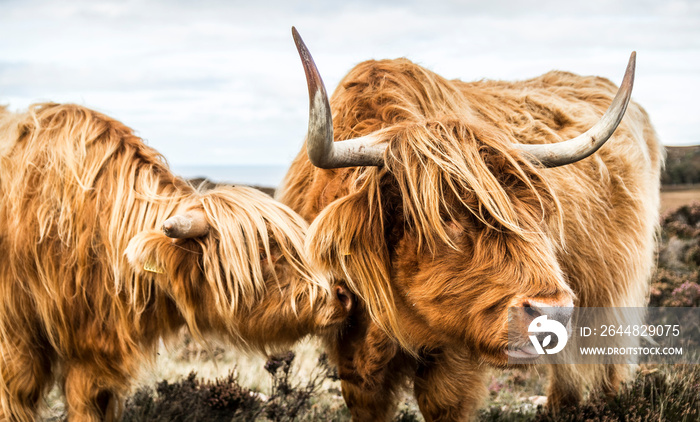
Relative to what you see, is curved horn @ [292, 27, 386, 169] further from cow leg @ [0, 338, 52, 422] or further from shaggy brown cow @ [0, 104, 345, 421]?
cow leg @ [0, 338, 52, 422]

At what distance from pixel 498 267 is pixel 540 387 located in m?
4.00

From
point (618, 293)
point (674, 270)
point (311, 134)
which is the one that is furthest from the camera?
point (674, 270)

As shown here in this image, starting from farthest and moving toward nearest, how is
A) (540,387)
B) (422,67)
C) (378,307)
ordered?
(540,387), (422,67), (378,307)

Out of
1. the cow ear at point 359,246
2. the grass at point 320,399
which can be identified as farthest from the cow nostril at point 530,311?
the grass at point 320,399

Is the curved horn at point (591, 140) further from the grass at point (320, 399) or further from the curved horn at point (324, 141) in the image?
the grass at point (320, 399)

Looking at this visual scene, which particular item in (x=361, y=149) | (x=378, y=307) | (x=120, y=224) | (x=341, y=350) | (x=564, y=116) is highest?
(x=564, y=116)

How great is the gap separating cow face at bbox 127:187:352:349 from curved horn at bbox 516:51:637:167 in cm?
118

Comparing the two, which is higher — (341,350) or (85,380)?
(341,350)

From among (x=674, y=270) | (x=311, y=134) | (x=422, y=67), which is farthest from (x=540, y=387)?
(x=311, y=134)

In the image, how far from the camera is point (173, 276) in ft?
10.6

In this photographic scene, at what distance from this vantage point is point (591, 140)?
2.72 meters

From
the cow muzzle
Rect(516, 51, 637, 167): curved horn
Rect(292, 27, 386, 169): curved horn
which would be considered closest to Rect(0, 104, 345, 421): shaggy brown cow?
Rect(292, 27, 386, 169): curved horn

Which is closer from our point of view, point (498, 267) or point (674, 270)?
point (498, 267)

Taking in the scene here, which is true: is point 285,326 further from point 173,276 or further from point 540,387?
point 540,387
